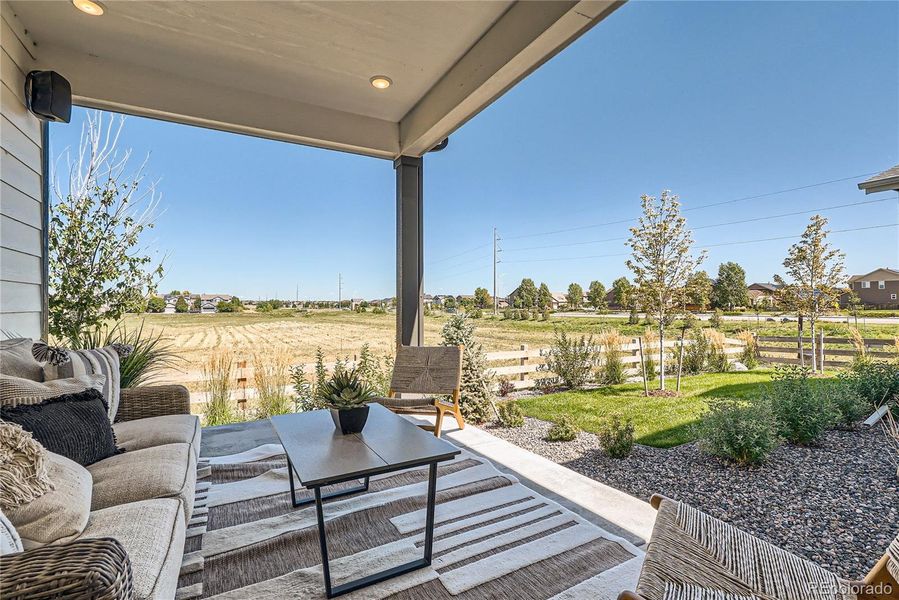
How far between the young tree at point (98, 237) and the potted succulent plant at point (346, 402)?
2.57m

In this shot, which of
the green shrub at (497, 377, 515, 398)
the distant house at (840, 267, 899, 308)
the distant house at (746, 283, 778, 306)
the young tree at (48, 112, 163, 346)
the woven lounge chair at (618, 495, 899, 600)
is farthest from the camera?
the green shrub at (497, 377, 515, 398)

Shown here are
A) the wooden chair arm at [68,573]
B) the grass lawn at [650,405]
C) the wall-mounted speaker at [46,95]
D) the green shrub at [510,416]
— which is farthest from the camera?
the green shrub at [510,416]

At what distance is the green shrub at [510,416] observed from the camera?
13.0 feet

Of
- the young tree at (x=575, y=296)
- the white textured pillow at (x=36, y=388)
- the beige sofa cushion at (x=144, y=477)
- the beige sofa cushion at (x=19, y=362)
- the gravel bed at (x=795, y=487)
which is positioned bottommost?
the gravel bed at (x=795, y=487)

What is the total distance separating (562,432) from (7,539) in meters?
3.34

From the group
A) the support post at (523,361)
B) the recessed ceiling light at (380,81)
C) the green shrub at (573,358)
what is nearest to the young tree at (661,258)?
the green shrub at (573,358)

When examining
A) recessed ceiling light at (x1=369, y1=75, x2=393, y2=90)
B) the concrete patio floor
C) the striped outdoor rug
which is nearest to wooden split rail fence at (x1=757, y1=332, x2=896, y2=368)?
the concrete patio floor

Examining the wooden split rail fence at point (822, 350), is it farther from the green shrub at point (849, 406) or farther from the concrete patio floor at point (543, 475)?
the concrete patio floor at point (543, 475)

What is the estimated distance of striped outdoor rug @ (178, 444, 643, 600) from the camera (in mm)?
1604

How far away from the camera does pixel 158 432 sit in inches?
85.5

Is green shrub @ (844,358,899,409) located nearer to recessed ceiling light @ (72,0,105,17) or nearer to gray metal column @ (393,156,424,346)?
gray metal column @ (393,156,424,346)

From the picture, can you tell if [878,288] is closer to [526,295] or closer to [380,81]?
[526,295]

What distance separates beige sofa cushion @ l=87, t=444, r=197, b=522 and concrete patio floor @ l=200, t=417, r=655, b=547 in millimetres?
1292

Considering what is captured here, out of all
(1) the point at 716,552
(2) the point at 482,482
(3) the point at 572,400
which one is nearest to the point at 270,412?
(2) the point at 482,482
